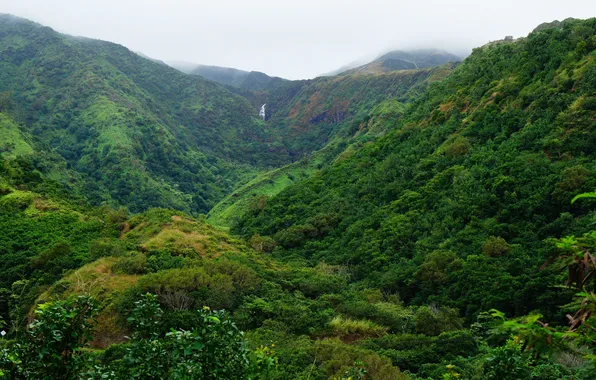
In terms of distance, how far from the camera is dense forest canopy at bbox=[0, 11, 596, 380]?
5504mm

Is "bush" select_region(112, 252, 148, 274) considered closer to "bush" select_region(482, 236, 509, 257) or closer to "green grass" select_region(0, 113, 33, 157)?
"bush" select_region(482, 236, 509, 257)

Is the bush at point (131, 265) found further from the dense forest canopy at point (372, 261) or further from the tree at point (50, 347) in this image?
the tree at point (50, 347)

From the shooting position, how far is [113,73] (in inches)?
5876

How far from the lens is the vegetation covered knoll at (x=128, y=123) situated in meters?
97.9

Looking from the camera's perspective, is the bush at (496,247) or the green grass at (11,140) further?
the green grass at (11,140)

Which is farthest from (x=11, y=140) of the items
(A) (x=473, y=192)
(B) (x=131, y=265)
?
(A) (x=473, y=192)

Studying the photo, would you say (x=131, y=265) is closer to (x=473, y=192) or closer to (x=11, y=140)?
(x=473, y=192)

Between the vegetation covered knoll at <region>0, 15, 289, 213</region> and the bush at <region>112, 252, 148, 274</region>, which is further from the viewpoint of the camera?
the vegetation covered knoll at <region>0, 15, 289, 213</region>

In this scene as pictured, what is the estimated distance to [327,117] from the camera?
160m

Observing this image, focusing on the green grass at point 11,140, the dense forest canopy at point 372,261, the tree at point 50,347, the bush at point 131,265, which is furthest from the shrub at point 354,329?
the green grass at point 11,140

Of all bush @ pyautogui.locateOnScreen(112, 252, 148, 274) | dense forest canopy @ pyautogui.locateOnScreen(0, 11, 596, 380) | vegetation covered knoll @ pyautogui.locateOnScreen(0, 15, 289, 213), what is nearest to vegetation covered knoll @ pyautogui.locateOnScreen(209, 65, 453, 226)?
vegetation covered knoll @ pyautogui.locateOnScreen(0, 15, 289, 213)

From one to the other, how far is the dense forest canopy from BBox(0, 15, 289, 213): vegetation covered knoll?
20665 millimetres

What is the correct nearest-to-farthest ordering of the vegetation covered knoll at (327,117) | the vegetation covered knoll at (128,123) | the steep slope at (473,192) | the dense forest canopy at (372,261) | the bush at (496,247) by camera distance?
the dense forest canopy at (372,261)
the steep slope at (473,192)
the bush at (496,247)
the vegetation covered knoll at (327,117)
the vegetation covered knoll at (128,123)

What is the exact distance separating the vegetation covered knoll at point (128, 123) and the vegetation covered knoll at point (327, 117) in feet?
40.3
